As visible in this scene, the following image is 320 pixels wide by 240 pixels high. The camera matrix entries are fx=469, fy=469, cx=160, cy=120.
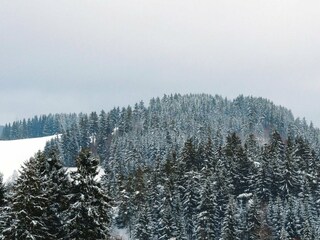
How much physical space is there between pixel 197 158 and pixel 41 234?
280 feet

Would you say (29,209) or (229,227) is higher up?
(29,209)

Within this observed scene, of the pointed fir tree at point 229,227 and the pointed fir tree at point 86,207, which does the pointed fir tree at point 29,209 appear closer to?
the pointed fir tree at point 86,207

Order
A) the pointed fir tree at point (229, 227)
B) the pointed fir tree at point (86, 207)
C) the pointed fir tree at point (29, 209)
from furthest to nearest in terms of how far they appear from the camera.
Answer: the pointed fir tree at point (229, 227), the pointed fir tree at point (86, 207), the pointed fir tree at point (29, 209)

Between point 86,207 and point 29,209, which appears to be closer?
point 29,209

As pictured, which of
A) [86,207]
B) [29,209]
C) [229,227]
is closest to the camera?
[29,209]

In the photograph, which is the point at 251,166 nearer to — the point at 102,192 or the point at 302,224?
the point at 302,224

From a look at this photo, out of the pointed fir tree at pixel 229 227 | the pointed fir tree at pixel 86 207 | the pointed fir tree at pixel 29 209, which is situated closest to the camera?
the pointed fir tree at pixel 29 209

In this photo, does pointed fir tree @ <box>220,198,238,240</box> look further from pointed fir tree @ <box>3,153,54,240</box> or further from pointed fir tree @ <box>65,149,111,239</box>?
pointed fir tree @ <box>3,153,54,240</box>

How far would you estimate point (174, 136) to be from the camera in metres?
184

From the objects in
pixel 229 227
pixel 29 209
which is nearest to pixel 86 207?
pixel 29 209

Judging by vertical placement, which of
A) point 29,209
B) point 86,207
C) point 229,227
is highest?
point 29,209

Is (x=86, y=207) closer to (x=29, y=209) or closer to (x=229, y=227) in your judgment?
(x=29, y=209)

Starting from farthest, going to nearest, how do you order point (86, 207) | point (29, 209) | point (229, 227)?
1. point (229, 227)
2. point (86, 207)
3. point (29, 209)

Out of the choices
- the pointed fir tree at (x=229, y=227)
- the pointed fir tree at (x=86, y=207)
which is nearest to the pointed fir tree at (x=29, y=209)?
the pointed fir tree at (x=86, y=207)
